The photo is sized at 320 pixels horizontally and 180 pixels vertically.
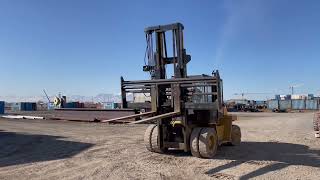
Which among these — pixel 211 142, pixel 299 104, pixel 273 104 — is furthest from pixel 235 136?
pixel 299 104

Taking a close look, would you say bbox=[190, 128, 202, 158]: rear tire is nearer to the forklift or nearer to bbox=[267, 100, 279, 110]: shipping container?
the forklift

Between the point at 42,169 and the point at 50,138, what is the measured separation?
8.27 m

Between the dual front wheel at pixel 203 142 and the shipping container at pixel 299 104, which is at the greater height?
the shipping container at pixel 299 104

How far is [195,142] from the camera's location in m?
13.4

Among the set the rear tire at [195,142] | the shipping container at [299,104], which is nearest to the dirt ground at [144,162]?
the rear tire at [195,142]

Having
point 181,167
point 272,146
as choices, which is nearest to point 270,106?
point 272,146

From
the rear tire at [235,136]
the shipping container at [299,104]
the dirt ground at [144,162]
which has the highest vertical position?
the shipping container at [299,104]

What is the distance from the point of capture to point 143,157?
13.7 metres

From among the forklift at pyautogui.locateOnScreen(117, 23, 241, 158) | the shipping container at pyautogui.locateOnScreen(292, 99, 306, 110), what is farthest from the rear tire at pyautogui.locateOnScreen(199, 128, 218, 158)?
the shipping container at pyautogui.locateOnScreen(292, 99, 306, 110)

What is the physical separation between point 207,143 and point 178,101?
157cm

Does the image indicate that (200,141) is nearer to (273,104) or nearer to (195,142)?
(195,142)

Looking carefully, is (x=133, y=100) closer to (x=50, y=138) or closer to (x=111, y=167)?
(x=111, y=167)

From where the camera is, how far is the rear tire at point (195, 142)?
44.0 ft

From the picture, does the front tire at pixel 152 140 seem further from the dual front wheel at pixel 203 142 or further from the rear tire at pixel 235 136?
the rear tire at pixel 235 136
